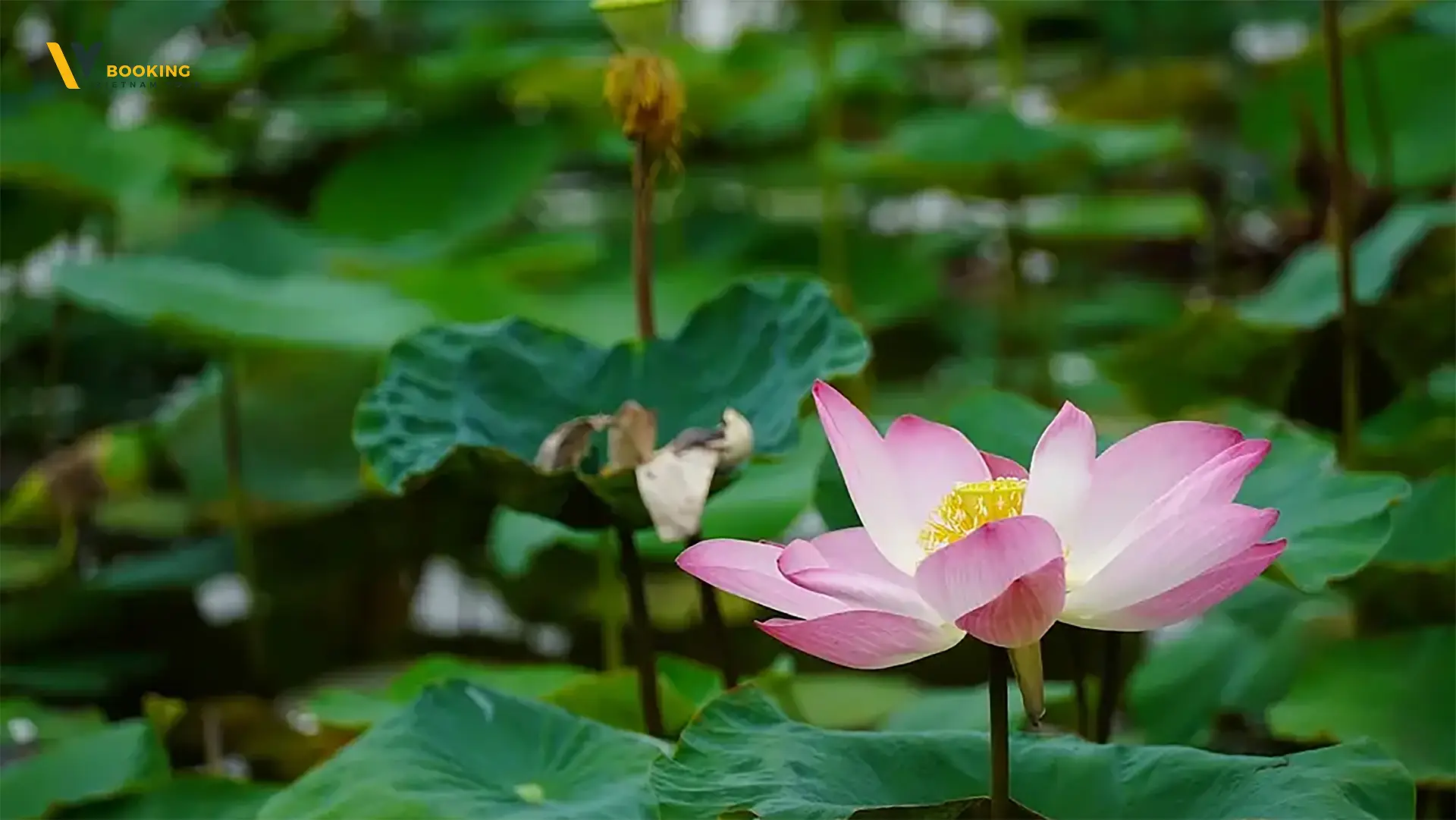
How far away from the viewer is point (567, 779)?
1.46ft

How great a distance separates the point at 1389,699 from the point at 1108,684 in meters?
0.17

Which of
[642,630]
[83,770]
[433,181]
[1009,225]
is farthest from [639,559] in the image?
[433,181]

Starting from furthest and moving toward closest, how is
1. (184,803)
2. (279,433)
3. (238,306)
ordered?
1. (279,433)
2. (238,306)
3. (184,803)

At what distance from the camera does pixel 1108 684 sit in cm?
50

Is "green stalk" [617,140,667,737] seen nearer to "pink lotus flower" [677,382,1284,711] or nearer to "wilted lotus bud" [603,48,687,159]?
"wilted lotus bud" [603,48,687,159]

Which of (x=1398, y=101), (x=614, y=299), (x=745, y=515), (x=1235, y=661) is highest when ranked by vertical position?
(x=1398, y=101)

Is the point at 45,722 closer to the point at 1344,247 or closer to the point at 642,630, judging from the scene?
the point at 642,630

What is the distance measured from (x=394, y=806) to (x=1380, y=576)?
0.40 meters

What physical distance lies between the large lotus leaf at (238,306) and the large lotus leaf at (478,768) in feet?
1.20

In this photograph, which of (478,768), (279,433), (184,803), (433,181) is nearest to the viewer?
(478,768)

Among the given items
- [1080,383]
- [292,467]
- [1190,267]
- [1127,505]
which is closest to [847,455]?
[1127,505]

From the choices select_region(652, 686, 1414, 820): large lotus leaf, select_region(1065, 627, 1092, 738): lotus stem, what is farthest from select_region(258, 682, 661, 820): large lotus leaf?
select_region(1065, 627, 1092, 738): lotus stem

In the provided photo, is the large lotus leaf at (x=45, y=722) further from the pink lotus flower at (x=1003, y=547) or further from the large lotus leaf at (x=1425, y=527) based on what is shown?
the large lotus leaf at (x=1425, y=527)
